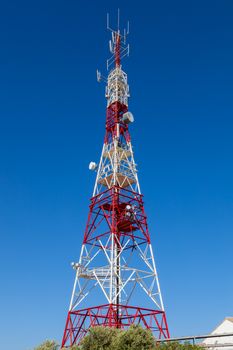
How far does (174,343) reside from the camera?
2038cm

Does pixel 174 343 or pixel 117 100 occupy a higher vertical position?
pixel 117 100

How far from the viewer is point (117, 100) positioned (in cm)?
4612

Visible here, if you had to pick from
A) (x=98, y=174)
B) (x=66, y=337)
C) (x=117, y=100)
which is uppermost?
(x=117, y=100)

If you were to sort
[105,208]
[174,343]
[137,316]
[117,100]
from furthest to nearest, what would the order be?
1. [117,100]
2. [105,208]
3. [137,316]
4. [174,343]

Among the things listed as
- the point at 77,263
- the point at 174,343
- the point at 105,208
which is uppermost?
the point at 105,208

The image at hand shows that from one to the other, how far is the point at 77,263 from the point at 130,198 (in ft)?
27.4

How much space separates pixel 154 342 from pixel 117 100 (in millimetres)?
28542

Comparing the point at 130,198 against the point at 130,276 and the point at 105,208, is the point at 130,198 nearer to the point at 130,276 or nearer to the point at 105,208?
the point at 105,208

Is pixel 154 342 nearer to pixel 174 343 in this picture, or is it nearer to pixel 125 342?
pixel 125 342

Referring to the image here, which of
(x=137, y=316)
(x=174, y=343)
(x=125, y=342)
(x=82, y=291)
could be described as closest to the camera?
(x=174, y=343)

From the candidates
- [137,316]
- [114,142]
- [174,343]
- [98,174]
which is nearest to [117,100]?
[114,142]

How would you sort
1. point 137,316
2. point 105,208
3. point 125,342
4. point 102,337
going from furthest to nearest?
point 105,208, point 137,316, point 102,337, point 125,342

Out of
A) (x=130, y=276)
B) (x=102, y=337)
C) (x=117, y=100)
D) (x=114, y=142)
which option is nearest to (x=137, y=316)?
(x=130, y=276)

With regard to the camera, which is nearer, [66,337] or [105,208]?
[66,337]
